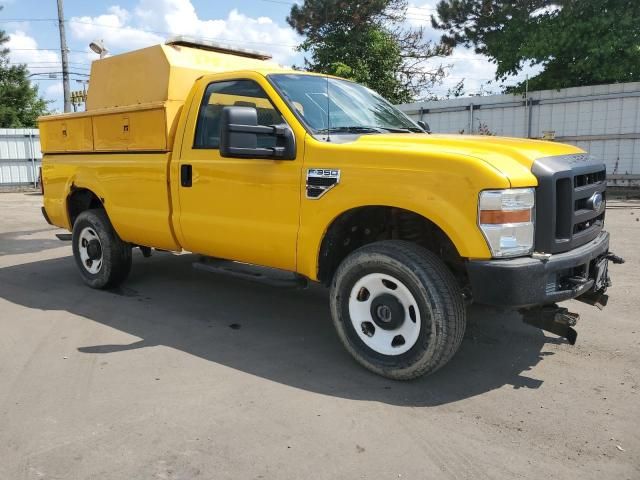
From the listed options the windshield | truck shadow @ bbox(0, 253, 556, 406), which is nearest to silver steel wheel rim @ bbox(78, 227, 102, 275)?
truck shadow @ bbox(0, 253, 556, 406)

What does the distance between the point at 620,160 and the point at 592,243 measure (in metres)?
12.0

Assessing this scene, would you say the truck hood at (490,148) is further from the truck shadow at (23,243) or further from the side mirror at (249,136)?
the truck shadow at (23,243)

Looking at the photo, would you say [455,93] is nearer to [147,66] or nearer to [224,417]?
[147,66]

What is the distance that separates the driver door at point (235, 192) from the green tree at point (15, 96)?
2867 centimetres

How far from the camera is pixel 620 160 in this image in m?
14.2

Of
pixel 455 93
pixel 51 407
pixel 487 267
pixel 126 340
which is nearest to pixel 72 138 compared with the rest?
pixel 126 340

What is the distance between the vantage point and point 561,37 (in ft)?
57.1

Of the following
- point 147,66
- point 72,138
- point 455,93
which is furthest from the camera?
point 455,93

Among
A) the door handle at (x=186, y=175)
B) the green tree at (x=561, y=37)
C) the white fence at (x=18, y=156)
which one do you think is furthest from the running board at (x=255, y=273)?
the white fence at (x=18, y=156)

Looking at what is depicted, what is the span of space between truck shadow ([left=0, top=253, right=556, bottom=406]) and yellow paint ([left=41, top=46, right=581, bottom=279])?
64 centimetres

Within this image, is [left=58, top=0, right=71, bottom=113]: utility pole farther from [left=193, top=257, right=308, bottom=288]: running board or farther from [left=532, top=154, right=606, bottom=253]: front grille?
[left=532, top=154, right=606, bottom=253]: front grille

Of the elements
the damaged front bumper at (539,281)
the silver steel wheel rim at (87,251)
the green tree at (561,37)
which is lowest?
the silver steel wheel rim at (87,251)

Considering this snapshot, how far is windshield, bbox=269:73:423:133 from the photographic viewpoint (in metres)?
4.25

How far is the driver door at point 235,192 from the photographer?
164 inches
